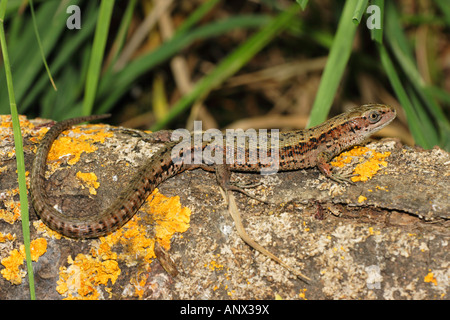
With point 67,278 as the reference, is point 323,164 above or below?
above

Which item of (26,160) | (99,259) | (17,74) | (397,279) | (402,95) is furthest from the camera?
(17,74)

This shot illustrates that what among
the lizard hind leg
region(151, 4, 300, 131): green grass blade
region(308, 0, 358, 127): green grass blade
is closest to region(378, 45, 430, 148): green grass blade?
region(308, 0, 358, 127): green grass blade

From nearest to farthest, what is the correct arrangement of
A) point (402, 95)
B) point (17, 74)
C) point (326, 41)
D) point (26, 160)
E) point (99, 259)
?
point (99, 259) < point (26, 160) < point (402, 95) < point (17, 74) < point (326, 41)

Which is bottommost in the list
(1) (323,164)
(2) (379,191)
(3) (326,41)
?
(2) (379,191)

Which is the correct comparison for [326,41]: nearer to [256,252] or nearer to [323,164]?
[323,164]

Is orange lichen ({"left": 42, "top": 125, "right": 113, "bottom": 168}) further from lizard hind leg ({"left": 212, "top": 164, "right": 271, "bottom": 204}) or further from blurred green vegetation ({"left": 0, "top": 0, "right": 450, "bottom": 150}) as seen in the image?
lizard hind leg ({"left": 212, "top": 164, "right": 271, "bottom": 204})

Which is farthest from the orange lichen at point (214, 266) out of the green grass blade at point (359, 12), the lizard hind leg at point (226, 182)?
the green grass blade at point (359, 12)
